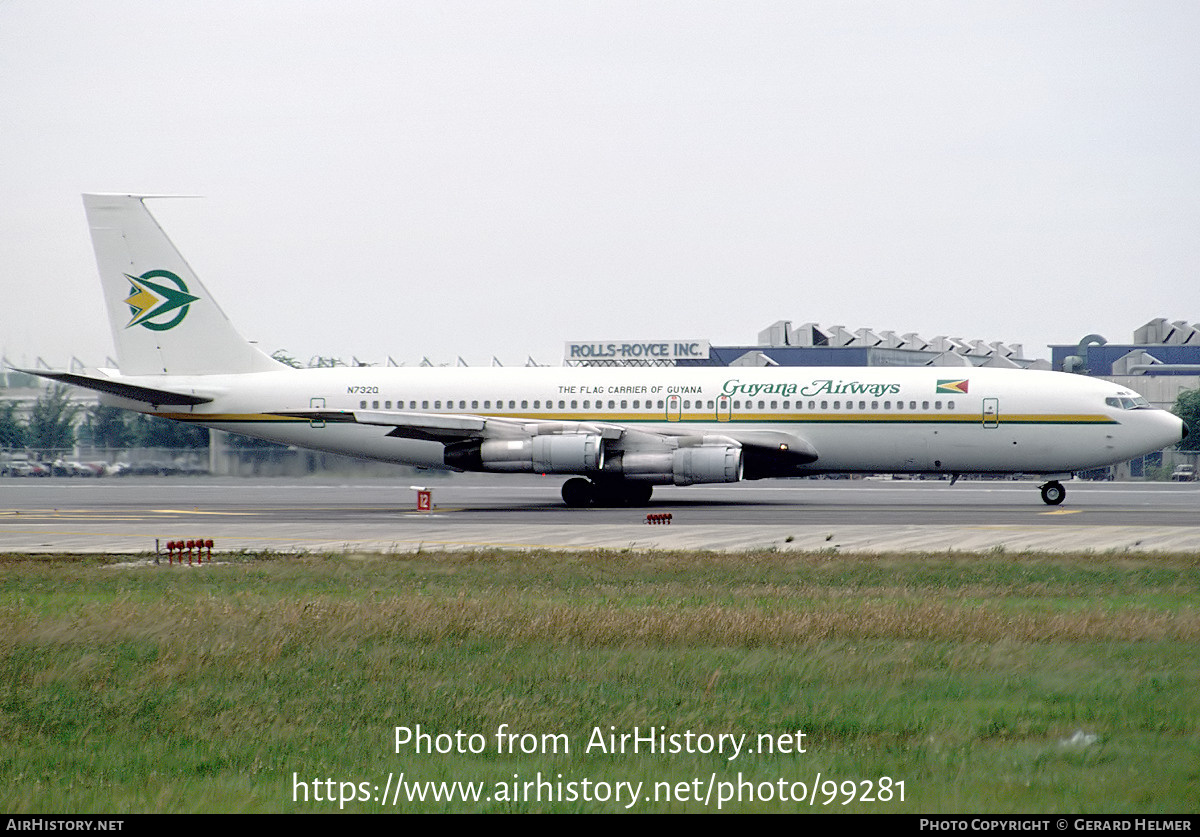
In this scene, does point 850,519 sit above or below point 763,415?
below

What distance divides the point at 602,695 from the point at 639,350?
107m

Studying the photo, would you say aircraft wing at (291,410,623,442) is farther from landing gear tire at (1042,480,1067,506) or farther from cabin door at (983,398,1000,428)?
landing gear tire at (1042,480,1067,506)

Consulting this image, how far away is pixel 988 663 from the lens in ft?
41.0

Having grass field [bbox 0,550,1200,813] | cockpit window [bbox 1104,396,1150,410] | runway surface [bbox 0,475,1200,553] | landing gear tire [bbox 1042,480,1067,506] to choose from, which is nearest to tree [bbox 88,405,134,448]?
runway surface [bbox 0,475,1200,553]

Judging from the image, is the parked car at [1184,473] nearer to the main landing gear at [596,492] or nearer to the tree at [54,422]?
the main landing gear at [596,492]

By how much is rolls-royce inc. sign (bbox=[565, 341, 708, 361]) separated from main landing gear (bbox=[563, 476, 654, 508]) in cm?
6859

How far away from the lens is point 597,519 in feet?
116

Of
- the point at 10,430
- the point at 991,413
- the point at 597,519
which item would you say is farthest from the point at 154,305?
the point at 10,430

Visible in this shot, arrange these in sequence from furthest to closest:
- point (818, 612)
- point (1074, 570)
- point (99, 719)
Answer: point (1074, 570), point (818, 612), point (99, 719)

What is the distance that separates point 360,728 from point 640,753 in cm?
236

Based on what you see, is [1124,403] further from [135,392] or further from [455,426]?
[135,392]

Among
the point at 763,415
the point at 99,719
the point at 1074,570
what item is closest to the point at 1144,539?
the point at 1074,570

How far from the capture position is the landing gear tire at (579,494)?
136ft

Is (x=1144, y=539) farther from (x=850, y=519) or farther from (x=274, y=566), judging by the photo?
(x=274, y=566)
